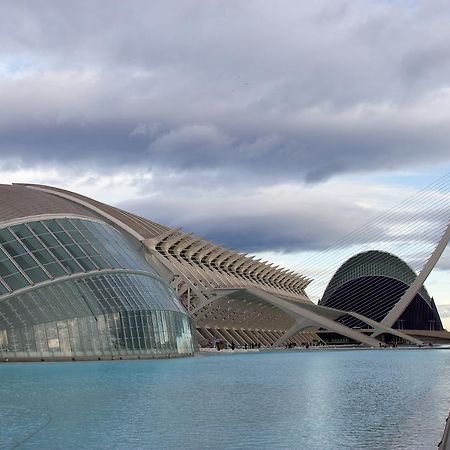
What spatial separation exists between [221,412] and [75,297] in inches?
974

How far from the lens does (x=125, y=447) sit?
39.0 ft

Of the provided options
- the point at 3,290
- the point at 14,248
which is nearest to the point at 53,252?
the point at 14,248

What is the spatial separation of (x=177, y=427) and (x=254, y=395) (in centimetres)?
579

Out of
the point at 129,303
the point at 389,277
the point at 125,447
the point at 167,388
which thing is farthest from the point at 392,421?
the point at 389,277

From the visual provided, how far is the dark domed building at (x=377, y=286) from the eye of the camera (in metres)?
141

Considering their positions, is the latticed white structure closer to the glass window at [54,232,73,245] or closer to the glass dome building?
the glass dome building

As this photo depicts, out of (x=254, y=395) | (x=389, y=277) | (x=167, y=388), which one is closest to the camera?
(x=254, y=395)

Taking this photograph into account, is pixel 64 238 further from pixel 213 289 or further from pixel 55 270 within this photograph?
pixel 213 289

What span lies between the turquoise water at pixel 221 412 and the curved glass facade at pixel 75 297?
38.4 ft

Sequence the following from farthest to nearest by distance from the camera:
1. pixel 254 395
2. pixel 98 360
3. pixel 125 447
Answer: pixel 98 360, pixel 254 395, pixel 125 447

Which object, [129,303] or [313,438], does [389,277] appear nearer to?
[129,303]

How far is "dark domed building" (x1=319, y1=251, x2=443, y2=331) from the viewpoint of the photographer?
14074 centimetres

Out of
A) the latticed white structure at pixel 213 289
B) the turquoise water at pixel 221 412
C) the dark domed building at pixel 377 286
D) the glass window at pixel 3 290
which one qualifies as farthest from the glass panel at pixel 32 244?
the dark domed building at pixel 377 286

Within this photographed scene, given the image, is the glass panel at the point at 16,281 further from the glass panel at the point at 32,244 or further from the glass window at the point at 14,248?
the glass panel at the point at 32,244
